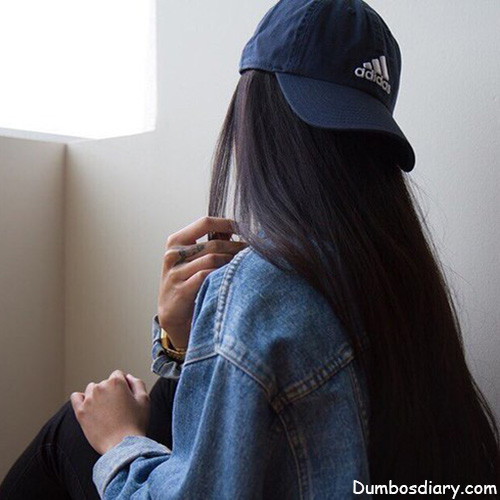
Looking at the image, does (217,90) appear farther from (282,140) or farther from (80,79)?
(282,140)

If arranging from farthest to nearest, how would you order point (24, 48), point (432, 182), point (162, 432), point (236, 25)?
point (24, 48) < point (236, 25) < point (432, 182) < point (162, 432)

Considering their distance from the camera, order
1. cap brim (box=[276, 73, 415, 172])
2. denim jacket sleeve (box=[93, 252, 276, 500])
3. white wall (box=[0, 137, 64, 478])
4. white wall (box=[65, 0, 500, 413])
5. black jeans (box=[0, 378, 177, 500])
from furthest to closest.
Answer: white wall (box=[0, 137, 64, 478])
white wall (box=[65, 0, 500, 413])
black jeans (box=[0, 378, 177, 500])
cap brim (box=[276, 73, 415, 172])
denim jacket sleeve (box=[93, 252, 276, 500])

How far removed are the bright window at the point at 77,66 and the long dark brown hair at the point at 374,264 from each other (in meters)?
0.84

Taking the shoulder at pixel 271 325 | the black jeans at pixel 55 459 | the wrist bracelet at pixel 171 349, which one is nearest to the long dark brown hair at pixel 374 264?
the shoulder at pixel 271 325

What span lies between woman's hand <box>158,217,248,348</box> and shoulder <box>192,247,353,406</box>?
14 cm

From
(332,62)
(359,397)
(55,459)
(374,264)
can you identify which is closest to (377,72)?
(332,62)

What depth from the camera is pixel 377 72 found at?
0.72 meters

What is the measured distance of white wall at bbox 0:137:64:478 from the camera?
1436 millimetres

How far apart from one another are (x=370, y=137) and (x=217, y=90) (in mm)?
653

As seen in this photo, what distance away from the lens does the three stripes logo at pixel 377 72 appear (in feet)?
2.30

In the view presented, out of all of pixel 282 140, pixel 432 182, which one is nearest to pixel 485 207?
pixel 432 182

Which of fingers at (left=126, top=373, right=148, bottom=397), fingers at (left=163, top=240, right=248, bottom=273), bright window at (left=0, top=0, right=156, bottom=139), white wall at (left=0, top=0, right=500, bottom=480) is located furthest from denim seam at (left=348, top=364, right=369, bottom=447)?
bright window at (left=0, top=0, right=156, bottom=139)

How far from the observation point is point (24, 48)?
1.59m

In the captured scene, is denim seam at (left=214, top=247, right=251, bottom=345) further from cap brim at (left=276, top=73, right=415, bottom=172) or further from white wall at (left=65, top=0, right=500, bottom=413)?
white wall at (left=65, top=0, right=500, bottom=413)
